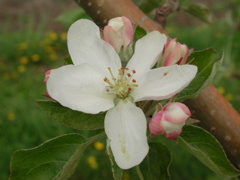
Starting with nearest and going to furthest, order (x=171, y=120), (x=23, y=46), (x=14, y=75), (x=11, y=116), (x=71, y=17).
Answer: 1. (x=171, y=120)
2. (x=71, y=17)
3. (x=11, y=116)
4. (x=14, y=75)
5. (x=23, y=46)

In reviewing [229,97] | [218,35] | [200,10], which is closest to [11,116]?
[229,97]

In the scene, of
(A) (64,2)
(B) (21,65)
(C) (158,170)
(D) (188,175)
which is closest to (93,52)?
(C) (158,170)

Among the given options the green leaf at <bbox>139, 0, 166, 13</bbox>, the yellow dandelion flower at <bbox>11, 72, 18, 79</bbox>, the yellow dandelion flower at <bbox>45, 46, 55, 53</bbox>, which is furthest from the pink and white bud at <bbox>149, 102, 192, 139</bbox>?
the yellow dandelion flower at <bbox>45, 46, 55, 53</bbox>

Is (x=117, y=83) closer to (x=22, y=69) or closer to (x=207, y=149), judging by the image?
(x=207, y=149)

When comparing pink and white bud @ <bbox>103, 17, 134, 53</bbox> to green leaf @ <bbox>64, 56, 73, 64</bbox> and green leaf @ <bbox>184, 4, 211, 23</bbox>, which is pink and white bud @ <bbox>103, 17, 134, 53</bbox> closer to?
green leaf @ <bbox>64, 56, 73, 64</bbox>

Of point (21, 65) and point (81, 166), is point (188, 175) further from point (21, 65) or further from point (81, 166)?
point (21, 65)

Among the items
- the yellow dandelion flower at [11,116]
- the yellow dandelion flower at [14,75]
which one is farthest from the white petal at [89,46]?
the yellow dandelion flower at [14,75]

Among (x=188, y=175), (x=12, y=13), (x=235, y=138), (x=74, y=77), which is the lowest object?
(x=12, y=13)

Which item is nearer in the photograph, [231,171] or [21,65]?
[231,171]
